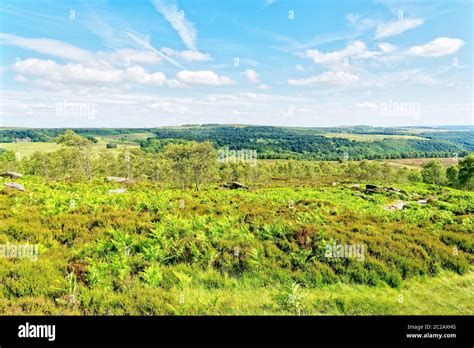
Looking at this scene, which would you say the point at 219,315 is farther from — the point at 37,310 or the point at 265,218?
the point at 265,218

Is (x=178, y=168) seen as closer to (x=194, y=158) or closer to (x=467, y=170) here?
(x=194, y=158)

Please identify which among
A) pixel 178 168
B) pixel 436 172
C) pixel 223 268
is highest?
pixel 223 268

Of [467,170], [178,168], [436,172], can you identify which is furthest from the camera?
[436,172]

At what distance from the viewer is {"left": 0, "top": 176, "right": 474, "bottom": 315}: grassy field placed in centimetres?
520

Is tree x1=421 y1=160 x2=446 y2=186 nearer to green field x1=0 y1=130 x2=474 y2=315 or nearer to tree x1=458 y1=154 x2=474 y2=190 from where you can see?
tree x1=458 y1=154 x2=474 y2=190

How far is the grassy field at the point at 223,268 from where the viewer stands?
17.1 ft

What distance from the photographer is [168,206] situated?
13070 mm

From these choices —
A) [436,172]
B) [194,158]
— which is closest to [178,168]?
[194,158]

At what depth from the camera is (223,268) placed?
6543 mm

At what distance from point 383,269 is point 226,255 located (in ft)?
12.5

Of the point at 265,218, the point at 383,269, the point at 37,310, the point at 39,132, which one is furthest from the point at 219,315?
the point at 39,132
